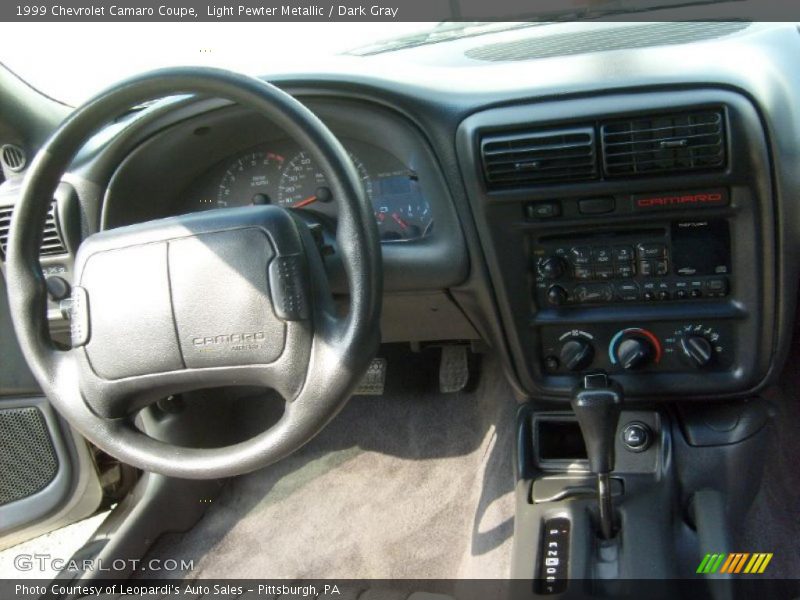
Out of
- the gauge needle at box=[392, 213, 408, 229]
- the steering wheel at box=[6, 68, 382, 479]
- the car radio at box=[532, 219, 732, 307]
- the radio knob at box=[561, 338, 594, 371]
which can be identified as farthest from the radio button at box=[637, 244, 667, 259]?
the steering wheel at box=[6, 68, 382, 479]

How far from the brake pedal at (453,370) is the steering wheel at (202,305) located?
42.9 inches

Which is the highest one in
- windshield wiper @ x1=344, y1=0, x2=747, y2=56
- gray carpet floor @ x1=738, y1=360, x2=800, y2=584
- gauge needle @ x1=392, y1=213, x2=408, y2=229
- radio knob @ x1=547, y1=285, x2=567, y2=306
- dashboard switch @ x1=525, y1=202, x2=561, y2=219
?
windshield wiper @ x1=344, y1=0, x2=747, y2=56

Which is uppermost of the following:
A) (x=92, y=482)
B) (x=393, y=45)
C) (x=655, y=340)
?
(x=393, y=45)

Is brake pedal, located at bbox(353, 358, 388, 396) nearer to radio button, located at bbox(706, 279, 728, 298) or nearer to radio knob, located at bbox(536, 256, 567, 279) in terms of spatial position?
radio knob, located at bbox(536, 256, 567, 279)

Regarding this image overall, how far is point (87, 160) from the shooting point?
1753 millimetres

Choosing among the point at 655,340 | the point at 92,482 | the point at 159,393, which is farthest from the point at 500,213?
the point at 92,482

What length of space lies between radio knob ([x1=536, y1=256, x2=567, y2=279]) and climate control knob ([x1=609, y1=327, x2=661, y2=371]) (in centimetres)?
19

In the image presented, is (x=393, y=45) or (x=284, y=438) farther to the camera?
(x=393, y=45)

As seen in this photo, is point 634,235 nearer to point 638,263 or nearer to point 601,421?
point 638,263

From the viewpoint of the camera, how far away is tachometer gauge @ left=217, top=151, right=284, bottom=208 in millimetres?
1826

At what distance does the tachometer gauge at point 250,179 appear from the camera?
183 cm

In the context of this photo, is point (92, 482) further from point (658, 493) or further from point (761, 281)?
point (761, 281)

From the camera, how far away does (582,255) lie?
1639 millimetres

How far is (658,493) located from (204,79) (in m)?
1.20
